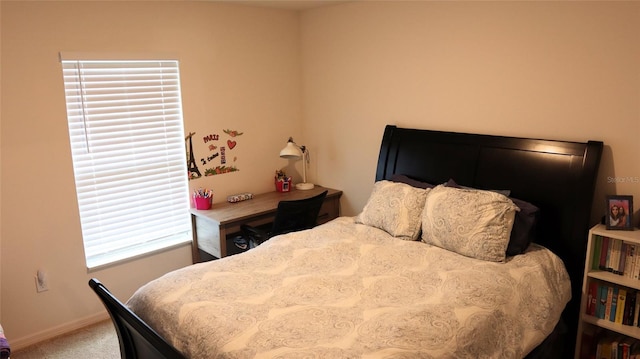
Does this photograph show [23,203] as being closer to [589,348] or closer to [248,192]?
[248,192]

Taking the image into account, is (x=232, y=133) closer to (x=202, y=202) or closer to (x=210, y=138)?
(x=210, y=138)

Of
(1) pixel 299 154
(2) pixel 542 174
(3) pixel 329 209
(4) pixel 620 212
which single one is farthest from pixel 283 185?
(4) pixel 620 212

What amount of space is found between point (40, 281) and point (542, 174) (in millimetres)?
3185

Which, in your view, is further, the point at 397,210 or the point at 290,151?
A: the point at 290,151

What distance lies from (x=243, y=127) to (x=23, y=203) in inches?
65.4

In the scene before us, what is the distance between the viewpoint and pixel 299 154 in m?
3.89

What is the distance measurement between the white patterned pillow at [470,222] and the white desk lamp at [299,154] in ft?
4.72

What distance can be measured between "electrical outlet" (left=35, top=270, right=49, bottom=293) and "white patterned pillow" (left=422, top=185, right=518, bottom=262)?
8.04 feet

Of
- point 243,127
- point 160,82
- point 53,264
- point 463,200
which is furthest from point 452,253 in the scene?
point 53,264

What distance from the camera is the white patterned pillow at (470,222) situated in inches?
98.3

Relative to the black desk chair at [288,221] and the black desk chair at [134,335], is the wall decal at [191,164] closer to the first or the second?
the black desk chair at [288,221]

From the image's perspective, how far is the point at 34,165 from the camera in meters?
2.90

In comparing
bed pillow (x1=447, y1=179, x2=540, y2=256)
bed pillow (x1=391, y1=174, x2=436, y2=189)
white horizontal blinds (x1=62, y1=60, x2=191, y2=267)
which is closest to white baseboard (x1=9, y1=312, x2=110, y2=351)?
white horizontal blinds (x1=62, y1=60, x2=191, y2=267)

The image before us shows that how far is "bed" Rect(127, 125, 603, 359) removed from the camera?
1.86 m
